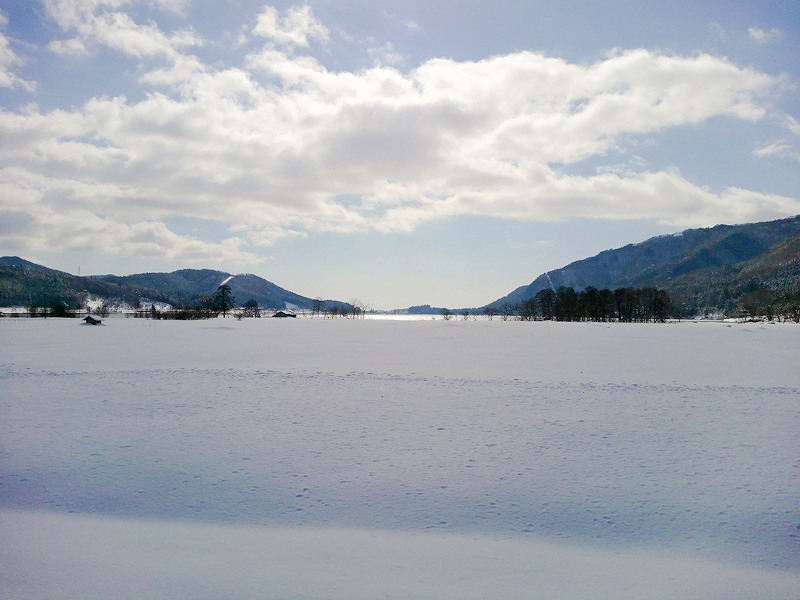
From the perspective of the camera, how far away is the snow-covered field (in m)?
6.09

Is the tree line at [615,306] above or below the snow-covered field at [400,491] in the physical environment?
above

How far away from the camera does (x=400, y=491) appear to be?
28.3 feet

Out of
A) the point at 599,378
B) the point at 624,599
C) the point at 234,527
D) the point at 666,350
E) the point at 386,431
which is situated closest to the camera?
the point at 624,599

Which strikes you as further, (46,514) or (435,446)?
(435,446)

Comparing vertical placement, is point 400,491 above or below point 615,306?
below

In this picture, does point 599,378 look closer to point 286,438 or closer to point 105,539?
point 286,438

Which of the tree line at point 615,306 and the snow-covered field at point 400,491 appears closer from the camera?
the snow-covered field at point 400,491

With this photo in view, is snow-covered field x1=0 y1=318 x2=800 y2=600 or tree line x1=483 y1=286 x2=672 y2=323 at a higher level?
tree line x1=483 y1=286 x2=672 y2=323

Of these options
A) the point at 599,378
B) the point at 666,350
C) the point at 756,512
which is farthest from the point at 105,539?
the point at 666,350

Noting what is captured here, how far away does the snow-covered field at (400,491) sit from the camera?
6094 millimetres

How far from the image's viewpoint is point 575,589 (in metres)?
5.86

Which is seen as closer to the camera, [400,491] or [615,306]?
[400,491]

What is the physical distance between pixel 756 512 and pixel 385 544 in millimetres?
5623

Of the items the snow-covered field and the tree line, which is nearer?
the snow-covered field
